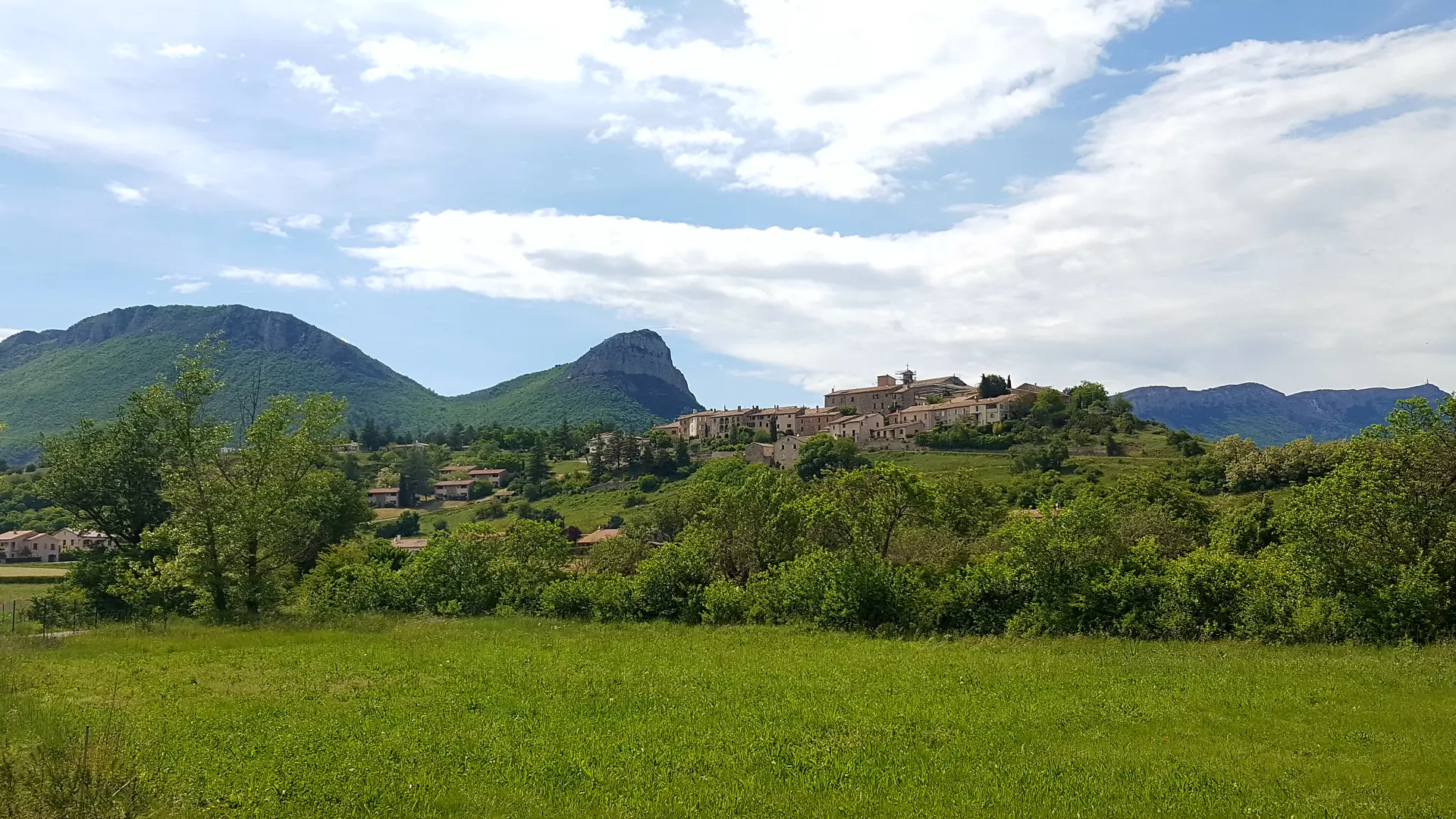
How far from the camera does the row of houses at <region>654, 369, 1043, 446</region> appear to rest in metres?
142

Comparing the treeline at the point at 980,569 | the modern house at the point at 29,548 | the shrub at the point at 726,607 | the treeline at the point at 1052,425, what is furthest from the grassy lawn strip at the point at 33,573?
the treeline at the point at 1052,425

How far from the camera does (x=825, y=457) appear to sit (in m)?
122

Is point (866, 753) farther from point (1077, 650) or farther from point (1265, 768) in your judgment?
point (1077, 650)

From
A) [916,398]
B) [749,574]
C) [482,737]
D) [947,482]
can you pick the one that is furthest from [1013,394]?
[482,737]

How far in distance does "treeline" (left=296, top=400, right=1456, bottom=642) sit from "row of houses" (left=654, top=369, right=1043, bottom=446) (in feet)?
329

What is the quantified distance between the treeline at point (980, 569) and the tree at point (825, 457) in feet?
253

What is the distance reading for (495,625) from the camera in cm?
2922

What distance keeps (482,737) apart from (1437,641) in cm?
2147

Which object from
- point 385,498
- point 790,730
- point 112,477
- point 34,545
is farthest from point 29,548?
point 790,730

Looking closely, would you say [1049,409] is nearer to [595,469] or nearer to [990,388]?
[990,388]

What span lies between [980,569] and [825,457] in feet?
317

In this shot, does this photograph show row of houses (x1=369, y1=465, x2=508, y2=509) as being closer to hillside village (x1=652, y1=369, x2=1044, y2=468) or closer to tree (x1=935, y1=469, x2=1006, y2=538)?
hillside village (x1=652, y1=369, x2=1044, y2=468)

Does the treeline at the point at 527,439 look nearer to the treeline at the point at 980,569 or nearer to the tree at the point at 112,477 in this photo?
the tree at the point at 112,477

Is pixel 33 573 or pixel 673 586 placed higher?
pixel 673 586
